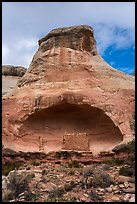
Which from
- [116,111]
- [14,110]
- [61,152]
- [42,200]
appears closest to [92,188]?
[42,200]

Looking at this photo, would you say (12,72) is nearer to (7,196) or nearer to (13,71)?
(13,71)

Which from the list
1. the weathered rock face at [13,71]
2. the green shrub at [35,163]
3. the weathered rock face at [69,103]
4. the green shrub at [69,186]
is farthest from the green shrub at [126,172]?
the weathered rock face at [13,71]

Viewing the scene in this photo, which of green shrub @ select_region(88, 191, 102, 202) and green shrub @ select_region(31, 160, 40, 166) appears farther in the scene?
green shrub @ select_region(31, 160, 40, 166)

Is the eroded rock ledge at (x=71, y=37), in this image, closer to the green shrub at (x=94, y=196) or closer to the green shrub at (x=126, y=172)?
the green shrub at (x=126, y=172)

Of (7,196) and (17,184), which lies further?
(17,184)

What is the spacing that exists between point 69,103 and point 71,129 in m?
1.91

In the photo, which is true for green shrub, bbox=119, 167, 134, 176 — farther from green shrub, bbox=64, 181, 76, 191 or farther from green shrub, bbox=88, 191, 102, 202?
green shrub, bbox=88, 191, 102, 202

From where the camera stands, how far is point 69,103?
20.3 metres

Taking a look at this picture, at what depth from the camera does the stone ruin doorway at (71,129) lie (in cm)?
1930

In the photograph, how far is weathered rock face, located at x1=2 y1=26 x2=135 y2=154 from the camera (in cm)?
1933

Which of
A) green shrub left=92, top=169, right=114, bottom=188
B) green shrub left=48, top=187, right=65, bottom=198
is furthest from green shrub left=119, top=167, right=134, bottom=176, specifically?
green shrub left=48, top=187, right=65, bottom=198

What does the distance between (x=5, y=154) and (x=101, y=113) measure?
6.20 metres

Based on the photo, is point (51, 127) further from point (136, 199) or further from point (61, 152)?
point (136, 199)

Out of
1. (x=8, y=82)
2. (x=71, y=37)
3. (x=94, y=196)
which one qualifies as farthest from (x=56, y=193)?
(x=8, y=82)
